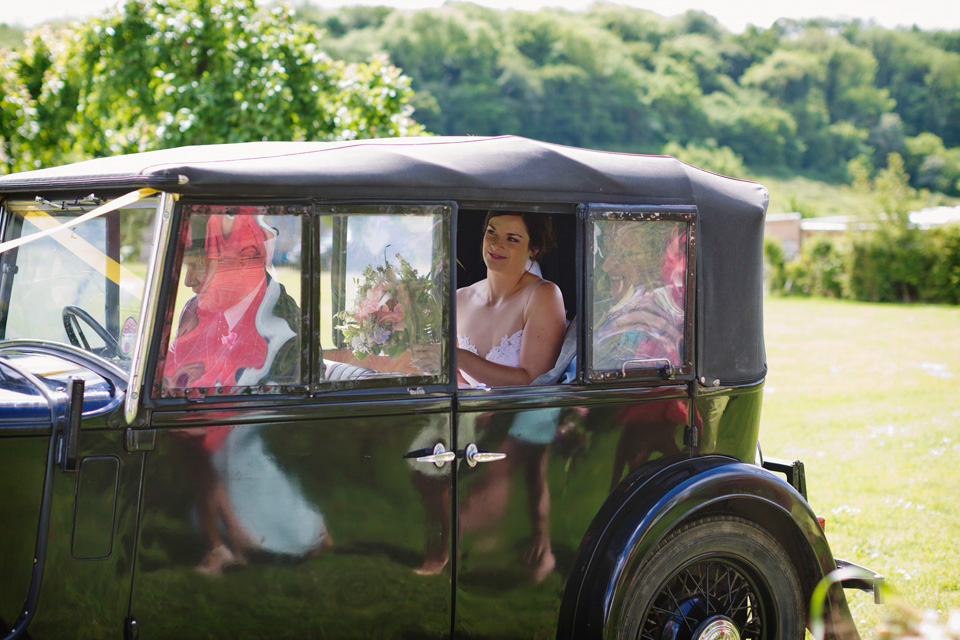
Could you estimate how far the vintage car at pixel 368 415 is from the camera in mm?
2322

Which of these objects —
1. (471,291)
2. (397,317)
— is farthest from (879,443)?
(397,317)

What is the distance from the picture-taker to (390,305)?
→ 2.68 meters

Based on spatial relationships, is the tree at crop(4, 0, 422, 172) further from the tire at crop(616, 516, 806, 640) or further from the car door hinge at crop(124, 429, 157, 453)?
the tire at crop(616, 516, 806, 640)

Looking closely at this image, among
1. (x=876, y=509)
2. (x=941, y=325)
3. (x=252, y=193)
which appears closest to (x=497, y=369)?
(x=252, y=193)

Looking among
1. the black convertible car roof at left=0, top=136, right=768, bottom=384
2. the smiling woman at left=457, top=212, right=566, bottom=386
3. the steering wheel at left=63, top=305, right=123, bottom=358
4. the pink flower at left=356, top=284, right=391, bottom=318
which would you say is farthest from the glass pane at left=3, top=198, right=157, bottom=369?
the smiling woman at left=457, top=212, right=566, bottom=386

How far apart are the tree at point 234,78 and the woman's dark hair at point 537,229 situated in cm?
456

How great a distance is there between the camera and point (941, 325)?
2141cm

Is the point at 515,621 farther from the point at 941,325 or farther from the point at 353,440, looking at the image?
the point at 941,325

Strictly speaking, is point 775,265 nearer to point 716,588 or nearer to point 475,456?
point 716,588

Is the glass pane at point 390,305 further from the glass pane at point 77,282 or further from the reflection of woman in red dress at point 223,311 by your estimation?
the glass pane at point 77,282

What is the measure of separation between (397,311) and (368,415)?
1.17 ft

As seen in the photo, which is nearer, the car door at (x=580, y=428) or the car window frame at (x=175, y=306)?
the car window frame at (x=175, y=306)

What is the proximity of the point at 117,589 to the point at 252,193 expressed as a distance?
1.20 metres

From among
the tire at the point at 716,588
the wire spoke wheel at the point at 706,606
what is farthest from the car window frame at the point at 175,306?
the wire spoke wheel at the point at 706,606
